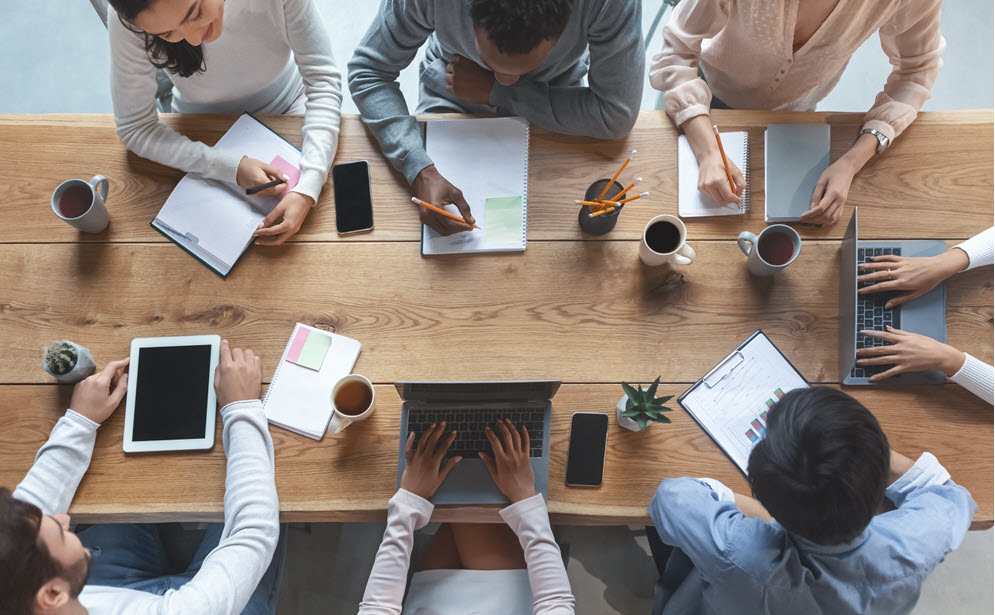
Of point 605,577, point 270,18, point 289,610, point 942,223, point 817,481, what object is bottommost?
point 289,610

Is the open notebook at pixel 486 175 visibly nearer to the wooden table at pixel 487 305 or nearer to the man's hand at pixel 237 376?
A: the wooden table at pixel 487 305

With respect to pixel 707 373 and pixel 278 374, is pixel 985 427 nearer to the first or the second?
pixel 707 373

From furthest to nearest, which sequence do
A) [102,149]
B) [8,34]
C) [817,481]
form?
[8,34] < [102,149] < [817,481]

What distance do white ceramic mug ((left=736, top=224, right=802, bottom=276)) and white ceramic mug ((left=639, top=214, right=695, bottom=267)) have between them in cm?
12

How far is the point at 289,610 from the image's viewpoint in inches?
72.0

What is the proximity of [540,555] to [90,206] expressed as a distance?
1193 millimetres

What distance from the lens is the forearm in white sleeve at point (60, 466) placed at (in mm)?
1120

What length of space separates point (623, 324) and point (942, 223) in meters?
0.75

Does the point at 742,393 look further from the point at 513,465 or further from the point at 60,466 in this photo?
the point at 60,466

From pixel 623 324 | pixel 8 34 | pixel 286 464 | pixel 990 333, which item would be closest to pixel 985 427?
pixel 990 333

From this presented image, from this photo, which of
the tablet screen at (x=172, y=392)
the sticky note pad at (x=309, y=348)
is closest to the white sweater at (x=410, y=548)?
the sticky note pad at (x=309, y=348)

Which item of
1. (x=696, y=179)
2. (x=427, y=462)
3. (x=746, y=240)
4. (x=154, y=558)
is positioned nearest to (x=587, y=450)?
(x=427, y=462)

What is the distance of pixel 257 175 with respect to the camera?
132cm

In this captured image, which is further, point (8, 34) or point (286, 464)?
point (8, 34)
